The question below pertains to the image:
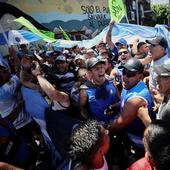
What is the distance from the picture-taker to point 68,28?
22328 mm

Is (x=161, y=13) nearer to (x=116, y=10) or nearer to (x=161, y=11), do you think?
(x=161, y=11)

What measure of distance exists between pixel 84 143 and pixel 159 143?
481mm

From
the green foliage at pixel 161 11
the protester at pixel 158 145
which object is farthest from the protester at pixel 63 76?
the green foliage at pixel 161 11

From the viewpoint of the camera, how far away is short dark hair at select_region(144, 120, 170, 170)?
1.60 meters

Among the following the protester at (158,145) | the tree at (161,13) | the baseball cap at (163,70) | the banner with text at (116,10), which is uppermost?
the protester at (158,145)

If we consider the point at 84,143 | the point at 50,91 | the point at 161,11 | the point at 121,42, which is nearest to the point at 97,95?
the point at 50,91

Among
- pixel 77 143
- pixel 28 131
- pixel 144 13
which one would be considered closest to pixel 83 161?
pixel 77 143

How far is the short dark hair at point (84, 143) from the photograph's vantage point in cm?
198

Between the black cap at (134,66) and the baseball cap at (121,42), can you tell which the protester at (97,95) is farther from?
the baseball cap at (121,42)

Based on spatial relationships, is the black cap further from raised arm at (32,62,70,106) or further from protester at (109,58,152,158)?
raised arm at (32,62,70,106)

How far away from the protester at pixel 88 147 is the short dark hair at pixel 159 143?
353 mm

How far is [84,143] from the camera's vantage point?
6.57 ft

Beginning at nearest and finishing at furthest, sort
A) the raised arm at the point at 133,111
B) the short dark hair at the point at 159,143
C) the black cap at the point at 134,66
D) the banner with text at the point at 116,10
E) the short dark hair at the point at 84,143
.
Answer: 1. the short dark hair at the point at 159,143
2. the short dark hair at the point at 84,143
3. the raised arm at the point at 133,111
4. the black cap at the point at 134,66
5. the banner with text at the point at 116,10

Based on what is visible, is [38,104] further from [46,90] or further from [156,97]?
[156,97]
